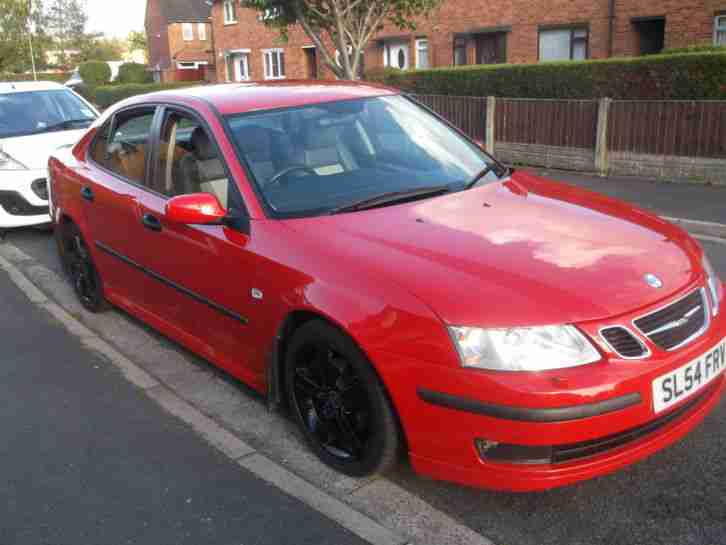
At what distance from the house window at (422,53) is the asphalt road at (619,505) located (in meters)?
23.8

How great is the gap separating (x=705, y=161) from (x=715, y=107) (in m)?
0.76

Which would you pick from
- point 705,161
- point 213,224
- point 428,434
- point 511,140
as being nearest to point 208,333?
point 213,224

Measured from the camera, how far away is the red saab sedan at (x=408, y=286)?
2805mm

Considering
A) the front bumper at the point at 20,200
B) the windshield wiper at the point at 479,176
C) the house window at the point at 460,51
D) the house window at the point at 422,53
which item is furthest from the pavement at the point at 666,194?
the house window at the point at 422,53

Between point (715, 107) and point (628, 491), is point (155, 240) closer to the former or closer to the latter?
point (628, 491)

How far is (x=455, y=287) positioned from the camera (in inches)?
116

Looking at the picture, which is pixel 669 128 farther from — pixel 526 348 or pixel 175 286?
pixel 526 348

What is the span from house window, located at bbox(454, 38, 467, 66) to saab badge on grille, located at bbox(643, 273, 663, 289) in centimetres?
2256

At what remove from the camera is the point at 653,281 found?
3082mm

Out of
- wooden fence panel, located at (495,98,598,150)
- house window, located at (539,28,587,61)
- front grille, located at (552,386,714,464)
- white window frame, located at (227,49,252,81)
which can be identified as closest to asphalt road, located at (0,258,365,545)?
front grille, located at (552,386,714,464)

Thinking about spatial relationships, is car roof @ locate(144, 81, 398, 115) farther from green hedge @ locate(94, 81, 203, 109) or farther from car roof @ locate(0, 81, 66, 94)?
green hedge @ locate(94, 81, 203, 109)

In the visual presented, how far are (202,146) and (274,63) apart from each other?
3347 centimetres

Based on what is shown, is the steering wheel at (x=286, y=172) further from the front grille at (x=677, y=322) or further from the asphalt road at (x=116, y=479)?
the front grille at (x=677, y=322)

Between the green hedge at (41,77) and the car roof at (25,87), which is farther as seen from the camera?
the green hedge at (41,77)
